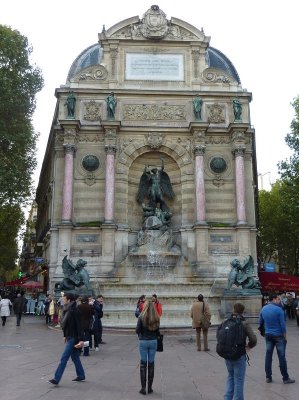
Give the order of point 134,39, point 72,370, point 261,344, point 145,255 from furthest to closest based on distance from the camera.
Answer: point 134,39 < point 145,255 < point 261,344 < point 72,370

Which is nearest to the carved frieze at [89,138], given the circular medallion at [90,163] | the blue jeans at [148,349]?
the circular medallion at [90,163]

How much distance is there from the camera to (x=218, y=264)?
28.9 m

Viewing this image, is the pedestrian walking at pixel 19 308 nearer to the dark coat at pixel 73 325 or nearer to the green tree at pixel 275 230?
the dark coat at pixel 73 325

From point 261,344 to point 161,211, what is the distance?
16.2 metres

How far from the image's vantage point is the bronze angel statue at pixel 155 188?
101 ft

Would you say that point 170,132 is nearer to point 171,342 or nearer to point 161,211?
point 161,211

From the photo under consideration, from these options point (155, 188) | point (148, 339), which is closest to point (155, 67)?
point (155, 188)

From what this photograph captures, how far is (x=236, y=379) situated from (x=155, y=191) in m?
24.3

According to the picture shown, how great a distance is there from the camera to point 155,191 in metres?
30.6

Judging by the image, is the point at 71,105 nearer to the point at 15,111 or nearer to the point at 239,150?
the point at 15,111

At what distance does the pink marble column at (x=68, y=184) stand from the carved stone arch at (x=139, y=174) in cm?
315

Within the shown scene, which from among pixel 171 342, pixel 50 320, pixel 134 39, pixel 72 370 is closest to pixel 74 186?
pixel 50 320

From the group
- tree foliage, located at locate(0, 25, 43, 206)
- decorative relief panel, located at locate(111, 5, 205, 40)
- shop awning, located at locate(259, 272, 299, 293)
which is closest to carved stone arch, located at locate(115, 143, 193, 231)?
tree foliage, located at locate(0, 25, 43, 206)

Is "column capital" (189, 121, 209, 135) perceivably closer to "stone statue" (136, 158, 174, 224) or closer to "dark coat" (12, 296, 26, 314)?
"stone statue" (136, 158, 174, 224)
